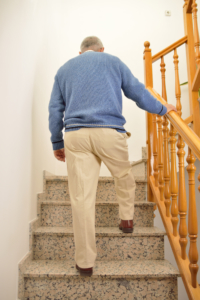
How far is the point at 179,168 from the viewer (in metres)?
1.25

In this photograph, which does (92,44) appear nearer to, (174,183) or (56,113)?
(56,113)

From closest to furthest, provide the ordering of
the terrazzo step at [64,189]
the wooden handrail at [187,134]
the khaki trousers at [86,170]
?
the wooden handrail at [187,134]
the khaki trousers at [86,170]
the terrazzo step at [64,189]

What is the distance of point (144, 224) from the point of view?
1.71 meters

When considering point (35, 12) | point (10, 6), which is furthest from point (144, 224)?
point (35, 12)

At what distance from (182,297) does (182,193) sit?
2.21m

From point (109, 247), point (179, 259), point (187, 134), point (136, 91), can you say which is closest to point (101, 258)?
point (109, 247)

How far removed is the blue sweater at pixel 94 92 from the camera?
125 centimetres

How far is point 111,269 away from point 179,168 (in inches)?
26.7

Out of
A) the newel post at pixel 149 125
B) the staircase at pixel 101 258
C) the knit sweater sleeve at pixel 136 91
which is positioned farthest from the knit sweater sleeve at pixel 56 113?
the newel post at pixel 149 125

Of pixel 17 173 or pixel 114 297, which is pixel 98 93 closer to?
pixel 17 173

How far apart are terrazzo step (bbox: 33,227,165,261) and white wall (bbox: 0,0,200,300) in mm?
146

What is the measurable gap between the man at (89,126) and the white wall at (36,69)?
10.5 inches

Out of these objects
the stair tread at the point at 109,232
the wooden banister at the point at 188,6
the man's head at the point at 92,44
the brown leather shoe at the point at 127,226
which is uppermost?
the wooden banister at the point at 188,6

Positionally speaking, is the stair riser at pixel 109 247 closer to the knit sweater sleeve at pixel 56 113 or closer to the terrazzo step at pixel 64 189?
the terrazzo step at pixel 64 189
